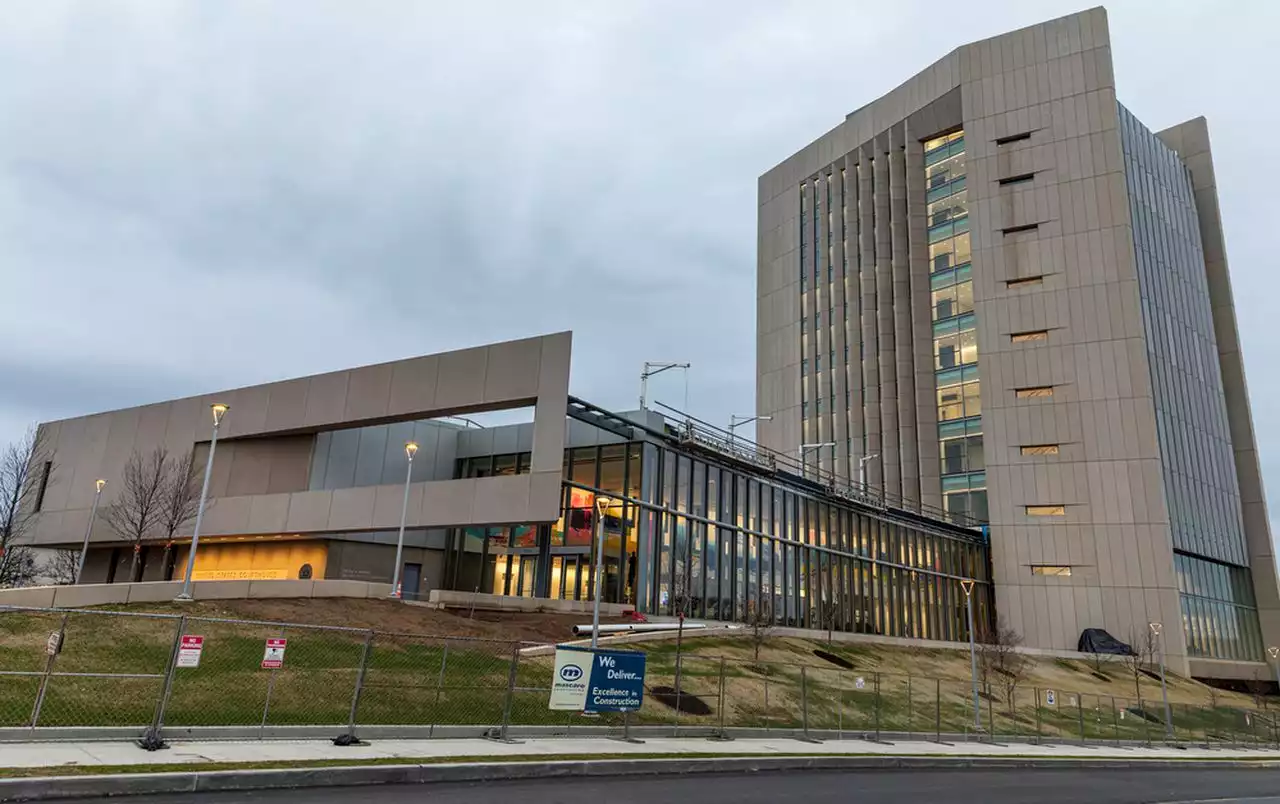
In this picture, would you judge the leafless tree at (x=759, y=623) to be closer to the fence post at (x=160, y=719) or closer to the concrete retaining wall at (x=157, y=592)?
the concrete retaining wall at (x=157, y=592)

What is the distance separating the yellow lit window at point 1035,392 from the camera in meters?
64.2

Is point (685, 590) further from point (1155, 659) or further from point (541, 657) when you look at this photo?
point (1155, 659)

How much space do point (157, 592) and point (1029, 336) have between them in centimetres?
6376

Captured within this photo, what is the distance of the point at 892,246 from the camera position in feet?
252

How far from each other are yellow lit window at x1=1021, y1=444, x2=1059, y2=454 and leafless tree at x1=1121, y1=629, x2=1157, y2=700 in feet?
47.1

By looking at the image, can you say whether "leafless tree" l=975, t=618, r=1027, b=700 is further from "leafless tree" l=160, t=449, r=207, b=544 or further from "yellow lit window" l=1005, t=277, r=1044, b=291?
"leafless tree" l=160, t=449, r=207, b=544

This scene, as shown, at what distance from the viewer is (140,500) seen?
45.4 meters

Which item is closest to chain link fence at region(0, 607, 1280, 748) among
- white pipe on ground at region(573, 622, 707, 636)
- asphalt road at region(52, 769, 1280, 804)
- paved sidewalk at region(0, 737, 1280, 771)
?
paved sidewalk at region(0, 737, 1280, 771)

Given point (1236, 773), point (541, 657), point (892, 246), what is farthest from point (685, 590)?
point (892, 246)

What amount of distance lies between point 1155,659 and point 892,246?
4115cm

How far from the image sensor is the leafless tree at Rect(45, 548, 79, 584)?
60406mm

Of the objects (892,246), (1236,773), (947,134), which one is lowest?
(1236,773)

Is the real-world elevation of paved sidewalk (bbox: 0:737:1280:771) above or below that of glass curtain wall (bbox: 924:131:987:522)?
below

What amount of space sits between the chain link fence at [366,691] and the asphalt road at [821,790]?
318 centimetres
